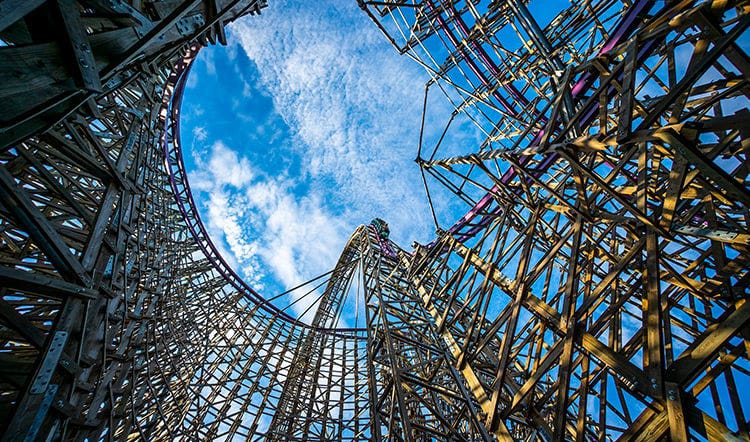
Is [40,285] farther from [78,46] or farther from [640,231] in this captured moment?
[640,231]

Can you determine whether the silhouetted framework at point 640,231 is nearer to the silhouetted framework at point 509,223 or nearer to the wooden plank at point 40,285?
the silhouetted framework at point 509,223

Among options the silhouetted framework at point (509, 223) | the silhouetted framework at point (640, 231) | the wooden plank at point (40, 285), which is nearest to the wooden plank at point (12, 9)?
the silhouetted framework at point (509, 223)

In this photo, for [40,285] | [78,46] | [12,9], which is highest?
[78,46]

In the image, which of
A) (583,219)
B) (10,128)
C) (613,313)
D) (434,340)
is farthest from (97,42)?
(434,340)

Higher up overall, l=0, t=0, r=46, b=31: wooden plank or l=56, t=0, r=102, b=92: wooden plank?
l=56, t=0, r=102, b=92: wooden plank

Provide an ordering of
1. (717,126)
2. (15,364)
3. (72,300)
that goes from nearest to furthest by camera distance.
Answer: (717,126) < (15,364) < (72,300)

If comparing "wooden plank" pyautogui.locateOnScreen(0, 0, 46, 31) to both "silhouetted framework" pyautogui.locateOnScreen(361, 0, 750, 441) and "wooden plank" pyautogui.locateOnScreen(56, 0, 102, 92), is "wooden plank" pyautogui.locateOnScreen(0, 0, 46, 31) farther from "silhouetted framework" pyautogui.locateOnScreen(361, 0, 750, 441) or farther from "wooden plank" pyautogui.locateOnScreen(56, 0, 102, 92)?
"silhouetted framework" pyautogui.locateOnScreen(361, 0, 750, 441)

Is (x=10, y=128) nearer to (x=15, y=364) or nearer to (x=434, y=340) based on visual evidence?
(x=15, y=364)

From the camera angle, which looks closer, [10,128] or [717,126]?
[10,128]

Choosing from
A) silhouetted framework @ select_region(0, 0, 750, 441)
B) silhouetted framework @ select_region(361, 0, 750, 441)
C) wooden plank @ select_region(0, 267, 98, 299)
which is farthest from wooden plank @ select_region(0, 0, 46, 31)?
silhouetted framework @ select_region(361, 0, 750, 441)

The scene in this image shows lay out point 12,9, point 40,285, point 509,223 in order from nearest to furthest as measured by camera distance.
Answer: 1. point 12,9
2. point 40,285
3. point 509,223

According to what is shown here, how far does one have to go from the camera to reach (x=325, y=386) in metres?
16.5

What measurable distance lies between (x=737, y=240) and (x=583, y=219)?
1589mm

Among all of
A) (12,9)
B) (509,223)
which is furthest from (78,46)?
(509,223)
